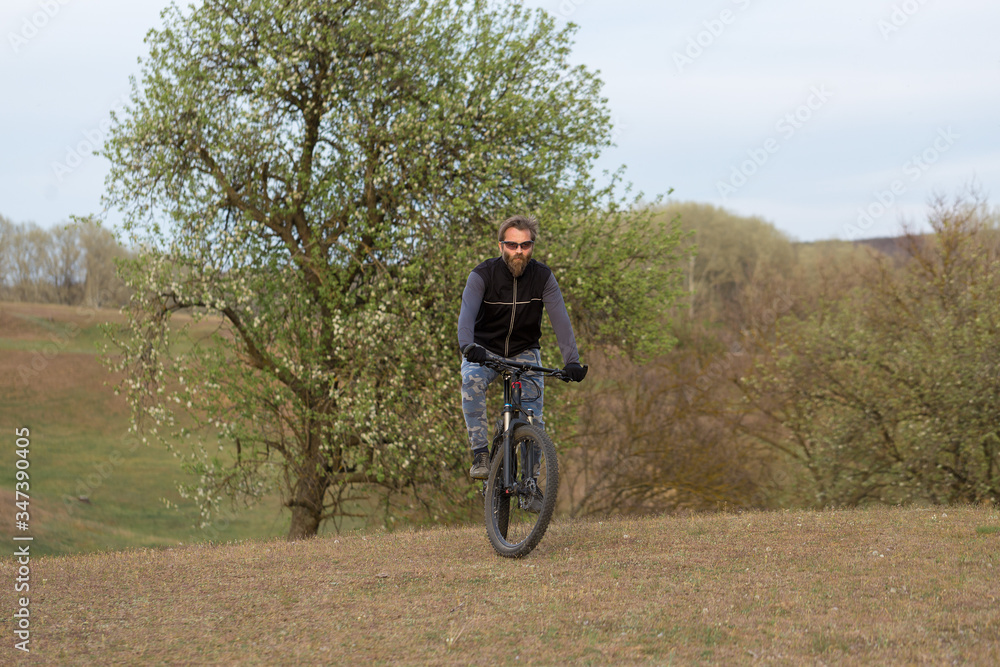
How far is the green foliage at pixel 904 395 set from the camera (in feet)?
55.9

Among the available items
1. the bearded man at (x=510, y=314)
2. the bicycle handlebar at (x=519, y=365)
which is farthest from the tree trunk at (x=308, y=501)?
the bicycle handlebar at (x=519, y=365)

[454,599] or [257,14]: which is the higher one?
[257,14]

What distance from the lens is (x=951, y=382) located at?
56.4 ft

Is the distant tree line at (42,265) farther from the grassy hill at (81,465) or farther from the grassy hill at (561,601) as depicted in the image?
the grassy hill at (561,601)

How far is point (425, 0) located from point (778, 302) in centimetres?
3130

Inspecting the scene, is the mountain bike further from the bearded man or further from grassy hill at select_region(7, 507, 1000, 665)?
grassy hill at select_region(7, 507, 1000, 665)

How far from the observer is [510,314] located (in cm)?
657

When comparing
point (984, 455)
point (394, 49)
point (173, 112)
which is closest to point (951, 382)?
point (984, 455)

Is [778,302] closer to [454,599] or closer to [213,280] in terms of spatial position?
[213,280]

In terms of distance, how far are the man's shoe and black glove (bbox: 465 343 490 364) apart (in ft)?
3.20

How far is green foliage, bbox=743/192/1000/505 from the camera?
17.0 meters

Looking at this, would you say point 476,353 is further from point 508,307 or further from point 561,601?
point 561,601

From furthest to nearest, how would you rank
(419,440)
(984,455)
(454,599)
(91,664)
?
(984,455), (419,440), (454,599), (91,664)

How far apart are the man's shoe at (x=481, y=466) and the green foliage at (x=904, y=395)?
42.8 feet
